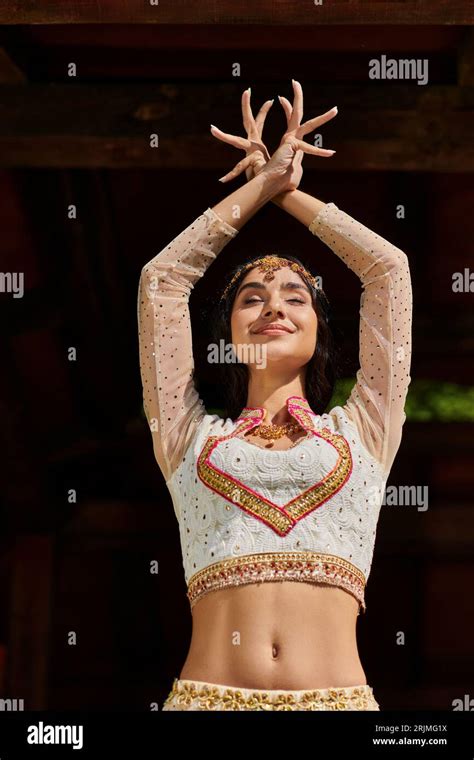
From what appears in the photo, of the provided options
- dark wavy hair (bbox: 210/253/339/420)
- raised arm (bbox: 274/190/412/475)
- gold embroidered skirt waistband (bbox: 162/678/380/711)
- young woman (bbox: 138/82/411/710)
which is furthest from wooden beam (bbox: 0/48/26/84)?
gold embroidered skirt waistband (bbox: 162/678/380/711)

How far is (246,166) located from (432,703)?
22.2 feet

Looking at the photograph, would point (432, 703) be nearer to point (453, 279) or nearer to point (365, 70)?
point (453, 279)

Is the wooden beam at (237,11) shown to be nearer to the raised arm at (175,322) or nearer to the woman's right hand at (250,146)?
the woman's right hand at (250,146)

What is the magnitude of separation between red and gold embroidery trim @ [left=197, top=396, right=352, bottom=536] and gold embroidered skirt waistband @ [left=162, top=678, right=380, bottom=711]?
1.33 ft

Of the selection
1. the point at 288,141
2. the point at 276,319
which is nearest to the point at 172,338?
the point at 276,319

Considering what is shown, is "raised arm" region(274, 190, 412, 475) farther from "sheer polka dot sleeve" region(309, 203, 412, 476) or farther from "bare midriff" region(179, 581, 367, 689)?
"bare midriff" region(179, 581, 367, 689)

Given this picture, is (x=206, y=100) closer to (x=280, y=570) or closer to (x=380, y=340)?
(x=380, y=340)

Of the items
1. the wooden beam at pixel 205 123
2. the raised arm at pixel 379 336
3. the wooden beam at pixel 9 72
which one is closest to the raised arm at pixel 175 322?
the raised arm at pixel 379 336

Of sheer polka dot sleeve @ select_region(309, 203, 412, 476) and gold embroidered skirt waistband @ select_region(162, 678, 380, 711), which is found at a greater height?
sheer polka dot sleeve @ select_region(309, 203, 412, 476)

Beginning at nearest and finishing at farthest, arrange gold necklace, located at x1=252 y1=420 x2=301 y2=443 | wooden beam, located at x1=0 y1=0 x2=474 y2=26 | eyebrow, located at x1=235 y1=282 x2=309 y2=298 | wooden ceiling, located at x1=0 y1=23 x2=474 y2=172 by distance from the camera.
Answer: gold necklace, located at x1=252 y1=420 x2=301 y2=443 → eyebrow, located at x1=235 y1=282 x2=309 y2=298 → wooden beam, located at x1=0 y1=0 x2=474 y2=26 → wooden ceiling, located at x1=0 y1=23 x2=474 y2=172

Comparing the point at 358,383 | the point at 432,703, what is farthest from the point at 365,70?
the point at 432,703

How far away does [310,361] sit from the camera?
3.68m

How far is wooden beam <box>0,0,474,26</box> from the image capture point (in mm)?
3727

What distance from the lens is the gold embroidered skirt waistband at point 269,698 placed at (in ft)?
9.64
